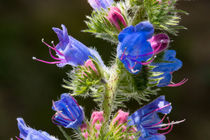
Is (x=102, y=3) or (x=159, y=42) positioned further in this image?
(x=102, y=3)

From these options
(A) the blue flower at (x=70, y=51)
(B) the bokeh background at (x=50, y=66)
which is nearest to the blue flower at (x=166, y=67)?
(A) the blue flower at (x=70, y=51)

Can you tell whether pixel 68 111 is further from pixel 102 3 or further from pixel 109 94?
pixel 102 3

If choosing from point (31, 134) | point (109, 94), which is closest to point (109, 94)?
point (109, 94)

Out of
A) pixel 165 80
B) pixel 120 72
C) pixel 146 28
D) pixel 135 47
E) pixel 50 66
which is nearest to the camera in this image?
pixel 146 28

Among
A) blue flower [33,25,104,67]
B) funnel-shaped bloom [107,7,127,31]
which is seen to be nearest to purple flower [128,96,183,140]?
blue flower [33,25,104,67]

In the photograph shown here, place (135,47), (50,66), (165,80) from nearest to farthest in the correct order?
(135,47) → (165,80) → (50,66)

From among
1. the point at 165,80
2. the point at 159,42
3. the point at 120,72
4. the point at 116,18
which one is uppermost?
the point at 116,18
